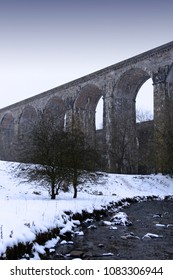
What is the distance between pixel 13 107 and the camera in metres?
50.5

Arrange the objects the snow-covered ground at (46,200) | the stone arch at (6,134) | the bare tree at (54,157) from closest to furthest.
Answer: the snow-covered ground at (46,200), the bare tree at (54,157), the stone arch at (6,134)

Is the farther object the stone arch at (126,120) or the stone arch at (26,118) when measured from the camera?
the stone arch at (26,118)

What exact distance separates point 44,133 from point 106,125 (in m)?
20.3

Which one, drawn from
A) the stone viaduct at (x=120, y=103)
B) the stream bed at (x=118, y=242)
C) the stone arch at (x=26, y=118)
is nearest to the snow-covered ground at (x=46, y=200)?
the stream bed at (x=118, y=242)

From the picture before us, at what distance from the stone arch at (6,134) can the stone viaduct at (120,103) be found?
544 cm

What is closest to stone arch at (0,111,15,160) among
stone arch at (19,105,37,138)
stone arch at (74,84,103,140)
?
stone arch at (19,105,37,138)

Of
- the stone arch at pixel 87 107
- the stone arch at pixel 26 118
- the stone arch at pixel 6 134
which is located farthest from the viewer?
the stone arch at pixel 6 134

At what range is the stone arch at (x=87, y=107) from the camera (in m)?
A: 38.5

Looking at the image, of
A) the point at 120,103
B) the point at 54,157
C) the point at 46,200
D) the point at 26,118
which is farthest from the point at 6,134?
the point at 46,200

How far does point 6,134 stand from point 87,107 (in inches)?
815

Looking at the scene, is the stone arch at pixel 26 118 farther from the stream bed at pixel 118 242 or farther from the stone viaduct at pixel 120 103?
the stream bed at pixel 118 242

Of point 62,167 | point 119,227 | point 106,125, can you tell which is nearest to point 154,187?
point 106,125

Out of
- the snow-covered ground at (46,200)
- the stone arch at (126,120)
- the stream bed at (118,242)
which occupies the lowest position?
the stream bed at (118,242)
